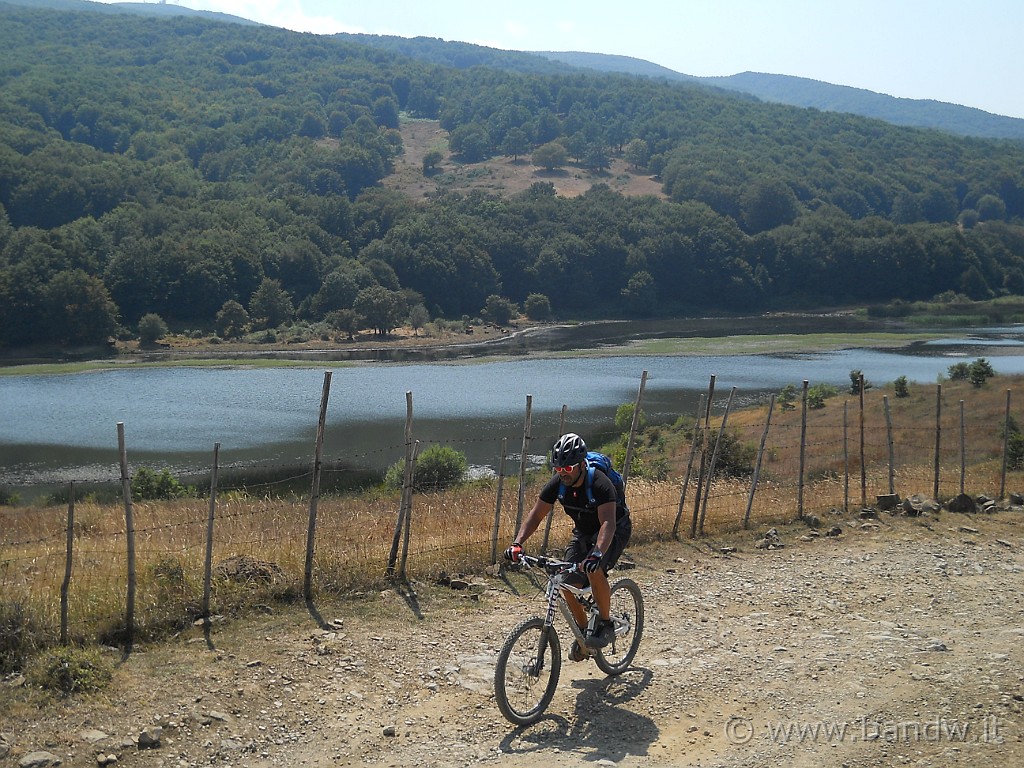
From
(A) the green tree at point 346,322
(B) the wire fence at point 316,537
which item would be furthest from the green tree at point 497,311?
(B) the wire fence at point 316,537

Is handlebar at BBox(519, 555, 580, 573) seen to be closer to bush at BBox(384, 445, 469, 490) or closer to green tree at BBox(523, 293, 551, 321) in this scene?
bush at BBox(384, 445, 469, 490)

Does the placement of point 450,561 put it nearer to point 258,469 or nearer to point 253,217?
point 258,469

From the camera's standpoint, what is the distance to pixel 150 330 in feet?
283

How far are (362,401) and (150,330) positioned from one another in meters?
40.0

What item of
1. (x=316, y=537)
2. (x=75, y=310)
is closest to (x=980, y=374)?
(x=316, y=537)

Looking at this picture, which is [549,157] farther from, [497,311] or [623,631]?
[623,631]

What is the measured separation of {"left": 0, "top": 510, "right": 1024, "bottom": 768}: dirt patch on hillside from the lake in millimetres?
19374

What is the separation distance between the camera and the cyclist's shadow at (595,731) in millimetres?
7133

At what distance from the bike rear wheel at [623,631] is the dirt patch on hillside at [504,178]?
155043 millimetres

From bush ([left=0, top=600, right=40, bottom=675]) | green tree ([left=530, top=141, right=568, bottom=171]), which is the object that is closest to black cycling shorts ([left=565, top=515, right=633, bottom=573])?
bush ([left=0, top=600, right=40, bottom=675])

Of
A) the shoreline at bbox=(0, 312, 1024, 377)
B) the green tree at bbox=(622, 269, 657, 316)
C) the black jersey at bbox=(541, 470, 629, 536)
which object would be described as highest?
the green tree at bbox=(622, 269, 657, 316)

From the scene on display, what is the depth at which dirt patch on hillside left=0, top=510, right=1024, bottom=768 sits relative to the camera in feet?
23.3

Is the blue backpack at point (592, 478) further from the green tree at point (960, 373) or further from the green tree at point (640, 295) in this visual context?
the green tree at point (640, 295)

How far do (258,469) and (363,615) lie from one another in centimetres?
2912
